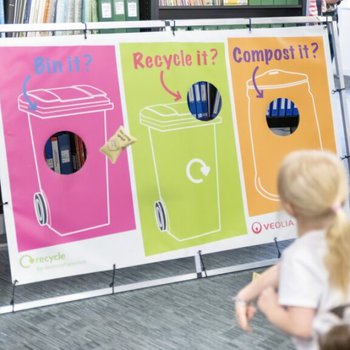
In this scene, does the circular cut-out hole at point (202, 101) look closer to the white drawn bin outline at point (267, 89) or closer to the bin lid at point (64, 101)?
the white drawn bin outline at point (267, 89)

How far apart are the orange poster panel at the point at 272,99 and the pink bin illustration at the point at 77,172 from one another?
26.1 inches

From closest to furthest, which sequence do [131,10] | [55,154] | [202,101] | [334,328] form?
1. [334,328]
2. [202,101]
3. [55,154]
4. [131,10]

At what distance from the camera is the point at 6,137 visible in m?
2.61

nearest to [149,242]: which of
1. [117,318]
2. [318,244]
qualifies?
[117,318]

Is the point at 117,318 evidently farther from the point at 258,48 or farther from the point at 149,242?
the point at 258,48

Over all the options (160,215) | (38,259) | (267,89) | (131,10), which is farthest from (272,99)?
(38,259)

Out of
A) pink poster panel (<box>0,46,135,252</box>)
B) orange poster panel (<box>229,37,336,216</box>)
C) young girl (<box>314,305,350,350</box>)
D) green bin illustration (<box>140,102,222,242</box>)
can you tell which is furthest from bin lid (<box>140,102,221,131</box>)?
young girl (<box>314,305,350,350</box>)

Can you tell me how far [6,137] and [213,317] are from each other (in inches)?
44.8

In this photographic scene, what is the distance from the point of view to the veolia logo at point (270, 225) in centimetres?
299

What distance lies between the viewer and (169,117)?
285cm

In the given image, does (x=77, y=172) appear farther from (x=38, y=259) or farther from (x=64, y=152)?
(x=64, y=152)

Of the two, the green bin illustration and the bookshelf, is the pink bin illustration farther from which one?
the bookshelf

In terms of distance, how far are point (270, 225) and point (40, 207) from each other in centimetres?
109

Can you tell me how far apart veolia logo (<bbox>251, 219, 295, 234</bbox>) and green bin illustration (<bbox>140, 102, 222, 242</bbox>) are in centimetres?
18
